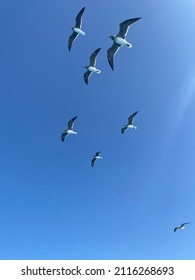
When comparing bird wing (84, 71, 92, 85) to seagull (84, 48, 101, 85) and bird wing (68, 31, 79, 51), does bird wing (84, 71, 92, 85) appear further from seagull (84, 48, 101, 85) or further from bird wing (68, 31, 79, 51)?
bird wing (68, 31, 79, 51)

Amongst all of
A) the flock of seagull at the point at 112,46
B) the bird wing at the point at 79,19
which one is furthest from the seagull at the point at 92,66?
the bird wing at the point at 79,19

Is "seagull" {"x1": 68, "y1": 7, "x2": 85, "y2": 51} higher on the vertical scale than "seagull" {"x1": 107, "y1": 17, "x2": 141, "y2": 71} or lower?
higher

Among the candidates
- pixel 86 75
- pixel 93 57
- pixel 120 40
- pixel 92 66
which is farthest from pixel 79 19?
pixel 86 75

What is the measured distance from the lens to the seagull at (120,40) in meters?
50.6

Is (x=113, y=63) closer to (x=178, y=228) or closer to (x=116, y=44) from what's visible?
(x=116, y=44)

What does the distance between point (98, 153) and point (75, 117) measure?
8357 mm

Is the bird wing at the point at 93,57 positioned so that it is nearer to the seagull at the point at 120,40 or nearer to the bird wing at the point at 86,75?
the bird wing at the point at 86,75

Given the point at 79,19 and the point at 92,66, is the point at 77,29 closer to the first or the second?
the point at 79,19

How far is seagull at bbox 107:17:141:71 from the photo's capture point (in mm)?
50619

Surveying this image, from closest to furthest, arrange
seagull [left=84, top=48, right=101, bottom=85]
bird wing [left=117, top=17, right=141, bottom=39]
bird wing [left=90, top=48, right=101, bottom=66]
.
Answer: bird wing [left=117, top=17, right=141, bottom=39], bird wing [left=90, top=48, right=101, bottom=66], seagull [left=84, top=48, right=101, bottom=85]

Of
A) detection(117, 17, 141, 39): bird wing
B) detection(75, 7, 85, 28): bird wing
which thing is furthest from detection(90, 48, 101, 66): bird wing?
detection(117, 17, 141, 39): bird wing

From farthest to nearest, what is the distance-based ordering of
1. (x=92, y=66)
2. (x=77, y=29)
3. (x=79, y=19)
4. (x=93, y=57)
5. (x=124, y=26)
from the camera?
(x=92, y=66) → (x=93, y=57) → (x=77, y=29) → (x=79, y=19) → (x=124, y=26)

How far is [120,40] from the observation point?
5228 centimetres

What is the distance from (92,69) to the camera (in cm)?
5859
